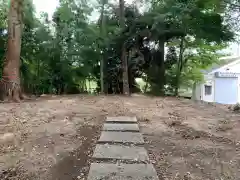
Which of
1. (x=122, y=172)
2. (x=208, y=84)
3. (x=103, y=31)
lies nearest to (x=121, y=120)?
(x=122, y=172)

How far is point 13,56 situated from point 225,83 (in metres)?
11.1

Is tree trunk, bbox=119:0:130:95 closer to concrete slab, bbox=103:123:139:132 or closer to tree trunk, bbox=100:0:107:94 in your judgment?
tree trunk, bbox=100:0:107:94

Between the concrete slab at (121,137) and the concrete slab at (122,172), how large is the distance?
0.68m

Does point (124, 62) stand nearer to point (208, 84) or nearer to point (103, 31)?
point (103, 31)

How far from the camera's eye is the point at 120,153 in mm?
2465

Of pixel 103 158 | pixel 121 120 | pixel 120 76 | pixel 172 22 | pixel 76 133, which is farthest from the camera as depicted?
pixel 120 76

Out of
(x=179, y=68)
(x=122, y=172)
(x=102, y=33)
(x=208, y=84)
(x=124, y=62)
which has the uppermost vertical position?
(x=102, y=33)

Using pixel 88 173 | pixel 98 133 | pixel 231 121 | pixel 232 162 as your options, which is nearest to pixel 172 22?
pixel 231 121

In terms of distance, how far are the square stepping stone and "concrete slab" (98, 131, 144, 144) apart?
17cm

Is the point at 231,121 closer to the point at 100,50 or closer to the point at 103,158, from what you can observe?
the point at 103,158

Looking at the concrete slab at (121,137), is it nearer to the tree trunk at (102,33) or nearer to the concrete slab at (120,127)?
the concrete slab at (120,127)

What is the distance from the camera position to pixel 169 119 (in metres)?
4.31

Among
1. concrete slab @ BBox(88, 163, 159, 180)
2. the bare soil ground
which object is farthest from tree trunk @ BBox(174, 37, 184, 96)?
concrete slab @ BBox(88, 163, 159, 180)

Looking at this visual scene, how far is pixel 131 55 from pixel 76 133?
266 inches
